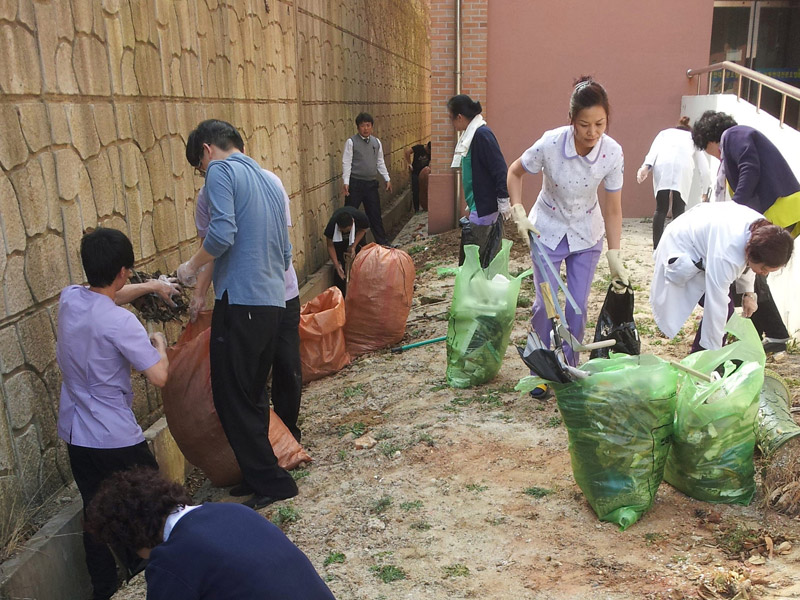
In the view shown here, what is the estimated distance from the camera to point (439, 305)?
690cm

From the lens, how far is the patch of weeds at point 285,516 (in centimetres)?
329

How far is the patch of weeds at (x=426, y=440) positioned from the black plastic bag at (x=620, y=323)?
1043 millimetres

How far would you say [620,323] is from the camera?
3.96 meters

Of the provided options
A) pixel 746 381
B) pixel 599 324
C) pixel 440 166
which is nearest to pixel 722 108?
pixel 440 166

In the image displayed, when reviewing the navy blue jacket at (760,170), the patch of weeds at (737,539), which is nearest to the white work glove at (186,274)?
the patch of weeds at (737,539)

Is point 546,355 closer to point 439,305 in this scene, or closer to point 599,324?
point 599,324

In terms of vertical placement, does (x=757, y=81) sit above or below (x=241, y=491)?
above

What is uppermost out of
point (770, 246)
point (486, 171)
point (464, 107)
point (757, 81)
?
point (757, 81)

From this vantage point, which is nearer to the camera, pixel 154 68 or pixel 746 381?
pixel 746 381

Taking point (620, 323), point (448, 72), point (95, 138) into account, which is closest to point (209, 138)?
point (95, 138)

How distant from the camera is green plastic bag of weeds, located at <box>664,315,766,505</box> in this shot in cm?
291

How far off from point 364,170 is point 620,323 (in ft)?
17.4

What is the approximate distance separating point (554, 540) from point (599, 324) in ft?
4.60

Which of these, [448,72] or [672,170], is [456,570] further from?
[448,72]
